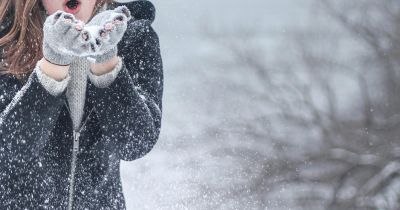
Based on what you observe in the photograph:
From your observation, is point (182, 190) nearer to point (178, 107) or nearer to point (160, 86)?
point (178, 107)

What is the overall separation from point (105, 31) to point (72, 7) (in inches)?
7.1

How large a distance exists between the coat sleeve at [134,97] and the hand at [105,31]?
0.10 metres

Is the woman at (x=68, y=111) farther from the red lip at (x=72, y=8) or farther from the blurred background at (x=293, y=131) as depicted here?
the blurred background at (x=293, y=131)

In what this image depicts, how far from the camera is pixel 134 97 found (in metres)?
1.24

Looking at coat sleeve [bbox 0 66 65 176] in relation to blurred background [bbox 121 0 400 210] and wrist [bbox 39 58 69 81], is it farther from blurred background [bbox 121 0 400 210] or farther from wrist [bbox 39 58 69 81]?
blurred background [bbox 121 0 400 210]

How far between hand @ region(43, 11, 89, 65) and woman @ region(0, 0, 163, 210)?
0.10 feet

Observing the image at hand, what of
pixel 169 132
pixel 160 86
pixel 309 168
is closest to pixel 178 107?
pixel 169 132

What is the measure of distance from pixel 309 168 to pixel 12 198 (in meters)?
5.38

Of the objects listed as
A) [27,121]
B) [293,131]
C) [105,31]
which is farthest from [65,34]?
[293,131]

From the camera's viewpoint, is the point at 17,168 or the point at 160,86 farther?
the point at 160,86

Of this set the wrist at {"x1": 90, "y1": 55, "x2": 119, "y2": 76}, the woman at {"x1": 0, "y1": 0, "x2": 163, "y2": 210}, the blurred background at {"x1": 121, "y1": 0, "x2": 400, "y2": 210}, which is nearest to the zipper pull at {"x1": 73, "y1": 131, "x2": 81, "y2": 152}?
the woman at {"x1": 0, "y1": 0, "x2": 163, "y2": 210}

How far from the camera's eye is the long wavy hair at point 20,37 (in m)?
1.25

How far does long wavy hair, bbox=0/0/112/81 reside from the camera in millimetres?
1247

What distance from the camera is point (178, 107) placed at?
7.59m
